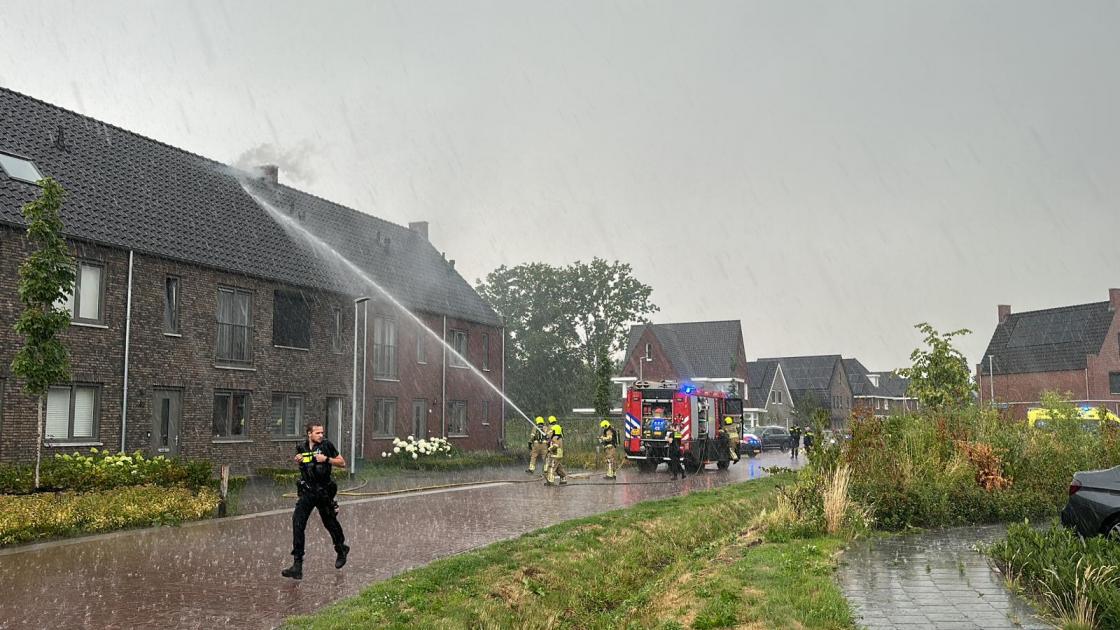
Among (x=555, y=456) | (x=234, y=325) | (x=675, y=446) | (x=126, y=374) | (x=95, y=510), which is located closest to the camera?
(x=95, y=510)

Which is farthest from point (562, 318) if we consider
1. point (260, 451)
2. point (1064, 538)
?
point (1064, 538)

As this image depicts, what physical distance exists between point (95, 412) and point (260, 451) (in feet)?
18.3

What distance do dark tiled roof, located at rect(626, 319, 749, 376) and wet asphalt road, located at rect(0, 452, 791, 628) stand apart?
5188 cm

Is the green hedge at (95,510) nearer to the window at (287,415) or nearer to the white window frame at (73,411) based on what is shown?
the white window frame at (73,411)

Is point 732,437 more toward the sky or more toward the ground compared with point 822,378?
more toward the ground

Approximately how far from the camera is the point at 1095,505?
1007 cm

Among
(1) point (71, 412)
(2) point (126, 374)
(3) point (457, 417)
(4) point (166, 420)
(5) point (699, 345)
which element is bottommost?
(3) point (457, 417)

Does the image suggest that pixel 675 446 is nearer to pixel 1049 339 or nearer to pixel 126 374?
pixel 126 374

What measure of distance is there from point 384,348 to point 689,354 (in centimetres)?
4254

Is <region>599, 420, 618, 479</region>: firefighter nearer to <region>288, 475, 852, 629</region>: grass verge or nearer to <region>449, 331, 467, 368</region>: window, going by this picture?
<region>288, 475, 852, 629</region>: grass verge

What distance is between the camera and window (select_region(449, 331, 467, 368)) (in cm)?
3709

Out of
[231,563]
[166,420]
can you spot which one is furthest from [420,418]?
[231,563]

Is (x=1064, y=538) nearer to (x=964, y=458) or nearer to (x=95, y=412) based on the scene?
(x=964, y=458)

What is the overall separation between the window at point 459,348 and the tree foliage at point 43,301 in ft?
71.2
